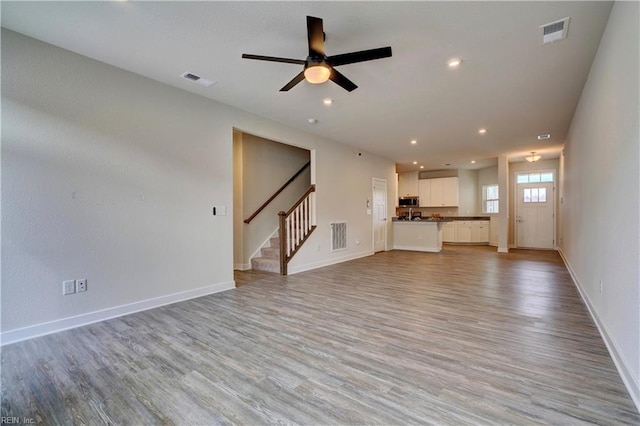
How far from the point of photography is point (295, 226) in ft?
18.7

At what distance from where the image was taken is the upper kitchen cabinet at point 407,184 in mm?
11000

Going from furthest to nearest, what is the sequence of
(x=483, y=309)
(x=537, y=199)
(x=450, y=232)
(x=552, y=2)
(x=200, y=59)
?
(x=450, y=232) → (x=537, y=199) → (x=483, y=309) → (x=200, y=59) → (x=552, y=2)

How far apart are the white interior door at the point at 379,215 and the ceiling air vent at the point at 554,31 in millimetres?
5393

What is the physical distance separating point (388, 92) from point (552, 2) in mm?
1833

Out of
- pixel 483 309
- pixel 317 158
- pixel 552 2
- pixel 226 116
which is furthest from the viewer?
pixel 317 158

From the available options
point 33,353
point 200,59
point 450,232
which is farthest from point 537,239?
point 33,353

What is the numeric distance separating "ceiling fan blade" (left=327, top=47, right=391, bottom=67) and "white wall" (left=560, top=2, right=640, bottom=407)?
5.01ft

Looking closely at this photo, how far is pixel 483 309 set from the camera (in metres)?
3.25

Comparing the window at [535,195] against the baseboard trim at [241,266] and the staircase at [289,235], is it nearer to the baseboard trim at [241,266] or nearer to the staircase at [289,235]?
the staircase at [289,235]

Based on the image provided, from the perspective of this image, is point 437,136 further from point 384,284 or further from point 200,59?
point 200,59

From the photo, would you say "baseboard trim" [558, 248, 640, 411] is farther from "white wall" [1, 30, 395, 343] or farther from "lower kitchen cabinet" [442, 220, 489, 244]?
"lower kitchen cabinet" [442, 220, 489, 244]

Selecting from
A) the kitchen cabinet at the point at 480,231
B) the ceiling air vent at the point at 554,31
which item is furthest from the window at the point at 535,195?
the ceiling air vent at the point at 554,31

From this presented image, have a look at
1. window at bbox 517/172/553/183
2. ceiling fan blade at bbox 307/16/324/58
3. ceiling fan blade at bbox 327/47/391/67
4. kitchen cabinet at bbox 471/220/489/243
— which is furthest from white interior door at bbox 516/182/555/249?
ceiling fan blade at bbox 307/16/324/58

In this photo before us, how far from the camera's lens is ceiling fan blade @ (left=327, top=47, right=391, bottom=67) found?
2.27 m
